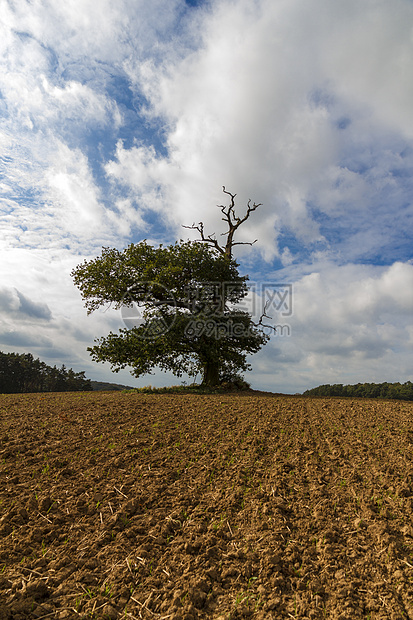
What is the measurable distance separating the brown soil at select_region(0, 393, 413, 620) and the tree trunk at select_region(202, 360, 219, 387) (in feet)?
30.8

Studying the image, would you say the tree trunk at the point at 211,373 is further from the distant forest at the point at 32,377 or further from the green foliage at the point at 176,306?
the distant forest at the point at 32,377

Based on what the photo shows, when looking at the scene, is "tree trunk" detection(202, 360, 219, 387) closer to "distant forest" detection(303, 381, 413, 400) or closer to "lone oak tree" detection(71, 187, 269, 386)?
"lone oak tree" detection(71, 187, 269, 386)

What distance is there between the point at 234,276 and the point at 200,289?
2.34 m

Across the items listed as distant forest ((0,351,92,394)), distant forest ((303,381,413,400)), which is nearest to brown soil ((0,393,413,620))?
distant forest ((303,381,413,400))

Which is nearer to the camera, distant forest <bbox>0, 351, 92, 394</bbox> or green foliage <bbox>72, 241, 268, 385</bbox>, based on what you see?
green foliage <bbox>72, 241, 268, 385</bbox>

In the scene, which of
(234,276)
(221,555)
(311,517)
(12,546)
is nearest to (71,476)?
(12,546)

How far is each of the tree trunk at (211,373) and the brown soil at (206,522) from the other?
9.38 meters

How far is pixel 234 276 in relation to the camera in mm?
18594

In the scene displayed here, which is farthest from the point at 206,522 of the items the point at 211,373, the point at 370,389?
the point at 370,389

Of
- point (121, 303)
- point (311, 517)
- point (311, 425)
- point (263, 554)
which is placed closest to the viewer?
point (263, 554)

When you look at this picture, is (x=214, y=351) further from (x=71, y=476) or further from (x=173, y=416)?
(x=71, y=476)

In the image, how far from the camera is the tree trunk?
694 inches

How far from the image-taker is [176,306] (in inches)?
703

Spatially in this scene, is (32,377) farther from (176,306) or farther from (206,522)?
(206,522)
